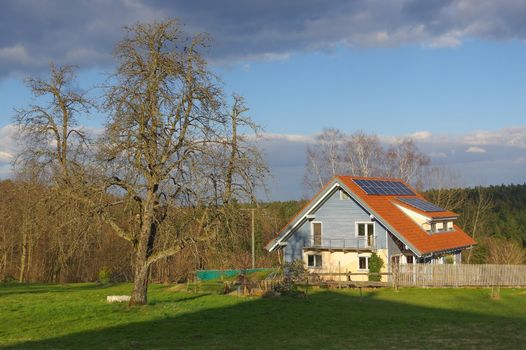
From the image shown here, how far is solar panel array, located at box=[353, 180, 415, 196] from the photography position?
51.7 metres

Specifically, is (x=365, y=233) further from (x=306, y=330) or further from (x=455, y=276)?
(x=306, y=330)

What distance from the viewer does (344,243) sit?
5072 centimetres

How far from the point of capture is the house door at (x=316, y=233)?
5219 centimetres

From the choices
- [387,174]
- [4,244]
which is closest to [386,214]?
[387,174]

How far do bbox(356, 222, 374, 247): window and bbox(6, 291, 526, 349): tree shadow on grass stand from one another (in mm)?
17310

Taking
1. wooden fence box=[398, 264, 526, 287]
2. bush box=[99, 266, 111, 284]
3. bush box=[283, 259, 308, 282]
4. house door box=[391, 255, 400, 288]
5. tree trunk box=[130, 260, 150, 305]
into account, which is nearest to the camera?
tree trunk box=[130, 260, 150, 305]

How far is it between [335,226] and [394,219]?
5246mm

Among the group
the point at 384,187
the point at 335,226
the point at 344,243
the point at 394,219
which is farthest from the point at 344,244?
the point at 384,187

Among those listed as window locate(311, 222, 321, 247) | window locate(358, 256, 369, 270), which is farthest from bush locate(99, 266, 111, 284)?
window locate(358, 256, 369, 270)

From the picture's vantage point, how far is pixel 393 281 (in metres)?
45.3

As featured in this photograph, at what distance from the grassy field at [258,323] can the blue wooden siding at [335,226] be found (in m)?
13.8

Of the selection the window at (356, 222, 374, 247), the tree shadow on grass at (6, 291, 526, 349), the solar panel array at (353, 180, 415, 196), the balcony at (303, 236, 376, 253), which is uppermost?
the solar panel array at (353, 180, 415, 196)

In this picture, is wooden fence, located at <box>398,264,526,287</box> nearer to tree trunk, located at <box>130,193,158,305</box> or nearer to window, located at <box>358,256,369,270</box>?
window, located at <box>358,256,369,270</box>

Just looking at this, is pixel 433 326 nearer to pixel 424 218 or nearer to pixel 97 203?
pixel 97 203
